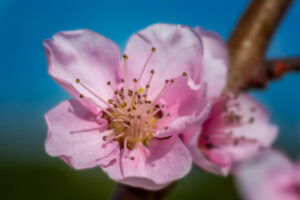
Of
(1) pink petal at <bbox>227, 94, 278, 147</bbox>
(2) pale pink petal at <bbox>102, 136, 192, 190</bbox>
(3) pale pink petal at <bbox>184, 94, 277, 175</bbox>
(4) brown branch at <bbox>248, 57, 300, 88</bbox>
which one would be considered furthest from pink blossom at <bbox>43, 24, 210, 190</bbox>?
(4) brown branch at <bbox>248, 57, 300, 88</bbox>

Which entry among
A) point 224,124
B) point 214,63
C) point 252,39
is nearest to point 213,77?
point 214,63

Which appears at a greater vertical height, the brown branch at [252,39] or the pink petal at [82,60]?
the brown branch at [252,39]

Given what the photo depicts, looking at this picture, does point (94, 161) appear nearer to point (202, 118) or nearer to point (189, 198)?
point (202, 118)

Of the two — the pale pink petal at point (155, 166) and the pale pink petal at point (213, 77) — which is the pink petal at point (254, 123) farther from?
the pale pink petal at point (155, 166)

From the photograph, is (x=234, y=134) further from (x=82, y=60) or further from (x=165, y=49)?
(x=82, y=60)

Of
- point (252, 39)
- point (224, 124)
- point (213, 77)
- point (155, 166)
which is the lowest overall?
point (155, 166)

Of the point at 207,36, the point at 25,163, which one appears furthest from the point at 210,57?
the point at 25,163

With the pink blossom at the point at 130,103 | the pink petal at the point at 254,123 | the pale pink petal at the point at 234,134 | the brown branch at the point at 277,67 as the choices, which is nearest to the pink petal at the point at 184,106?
the pink blossom at the point at 130,103

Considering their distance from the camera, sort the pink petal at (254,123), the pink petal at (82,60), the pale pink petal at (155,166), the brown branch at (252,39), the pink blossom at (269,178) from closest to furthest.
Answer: the pink blossom at (269,178) → the pale pink petal at (155,166) → the pink petal at (82,60) → the pink petal at (254,123) → the brown branch at (252,39)
